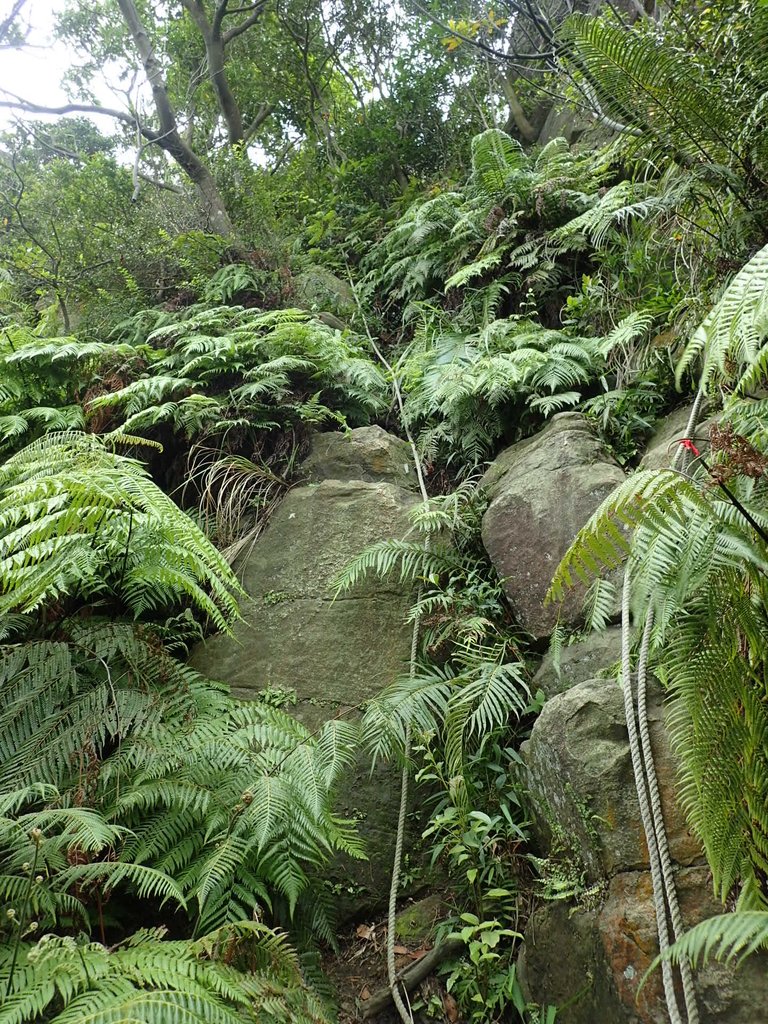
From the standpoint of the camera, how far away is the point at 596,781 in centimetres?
208

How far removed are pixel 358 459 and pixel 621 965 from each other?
3.00m

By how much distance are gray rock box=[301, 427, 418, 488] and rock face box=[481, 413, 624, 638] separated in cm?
80

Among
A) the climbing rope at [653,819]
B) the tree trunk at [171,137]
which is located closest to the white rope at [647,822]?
the climbing rope at [653,819]

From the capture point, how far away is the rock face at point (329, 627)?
2.72 metres

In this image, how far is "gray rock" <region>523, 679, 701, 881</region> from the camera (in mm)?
1966

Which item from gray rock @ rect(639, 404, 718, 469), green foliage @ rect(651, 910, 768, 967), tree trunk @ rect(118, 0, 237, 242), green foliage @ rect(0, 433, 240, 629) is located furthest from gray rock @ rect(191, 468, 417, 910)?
tree trunk @ rect(118, 0, 237, 242)

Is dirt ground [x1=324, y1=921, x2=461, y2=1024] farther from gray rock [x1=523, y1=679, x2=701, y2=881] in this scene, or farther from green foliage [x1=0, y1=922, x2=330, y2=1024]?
gray rock [x1=523, y1=679, x2=701, y2=881]

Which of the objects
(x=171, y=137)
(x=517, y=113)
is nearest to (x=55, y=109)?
(x=171, y=137)

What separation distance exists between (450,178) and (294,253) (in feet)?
7.10

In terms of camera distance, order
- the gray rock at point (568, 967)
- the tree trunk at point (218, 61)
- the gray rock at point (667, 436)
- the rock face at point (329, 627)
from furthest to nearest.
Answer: the tree trunk at point (218, 61) → the gray rock at point (667, 436) → the rock face at point (329, 627) → the gray rock at point (568, 967)

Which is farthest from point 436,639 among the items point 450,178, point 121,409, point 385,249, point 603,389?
point 450,178

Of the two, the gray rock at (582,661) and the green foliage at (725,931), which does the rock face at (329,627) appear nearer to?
the gray rock at (582,661)

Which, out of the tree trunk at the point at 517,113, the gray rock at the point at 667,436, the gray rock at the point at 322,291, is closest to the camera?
the gray rock at the point at 667,436

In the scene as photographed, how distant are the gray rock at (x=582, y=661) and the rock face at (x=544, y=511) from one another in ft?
0.51
